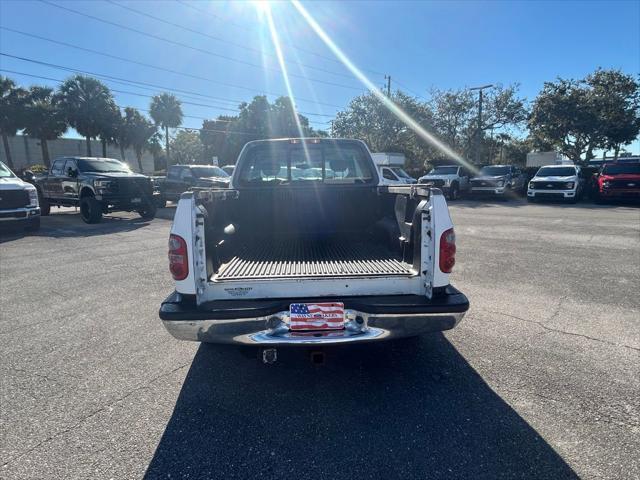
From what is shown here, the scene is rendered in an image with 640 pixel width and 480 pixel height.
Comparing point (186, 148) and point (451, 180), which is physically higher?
point (186, 148)

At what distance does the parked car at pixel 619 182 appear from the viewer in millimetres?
16609

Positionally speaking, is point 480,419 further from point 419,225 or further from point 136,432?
point 136,432

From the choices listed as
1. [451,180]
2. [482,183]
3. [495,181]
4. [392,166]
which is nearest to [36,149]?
[392,166]

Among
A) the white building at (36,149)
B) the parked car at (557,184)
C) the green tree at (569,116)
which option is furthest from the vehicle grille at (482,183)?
the white building at (36,149)

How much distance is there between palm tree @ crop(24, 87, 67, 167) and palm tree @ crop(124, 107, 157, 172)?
5987 millimetres

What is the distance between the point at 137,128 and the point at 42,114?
874 cm

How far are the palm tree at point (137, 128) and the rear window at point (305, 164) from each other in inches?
1623

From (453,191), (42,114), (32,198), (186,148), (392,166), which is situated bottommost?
(453,191)

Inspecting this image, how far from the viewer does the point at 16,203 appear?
9906 mm

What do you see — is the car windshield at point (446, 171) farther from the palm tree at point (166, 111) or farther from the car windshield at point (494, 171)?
the palm tree at point (166, 111)

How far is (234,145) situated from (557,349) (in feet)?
161

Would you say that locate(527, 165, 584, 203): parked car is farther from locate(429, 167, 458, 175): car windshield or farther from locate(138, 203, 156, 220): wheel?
locate(138, 203, 156, 220): wheel

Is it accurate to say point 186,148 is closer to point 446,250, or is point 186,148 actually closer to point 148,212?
point 148,212


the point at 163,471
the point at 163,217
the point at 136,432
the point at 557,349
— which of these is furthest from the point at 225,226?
the point at 163,217
